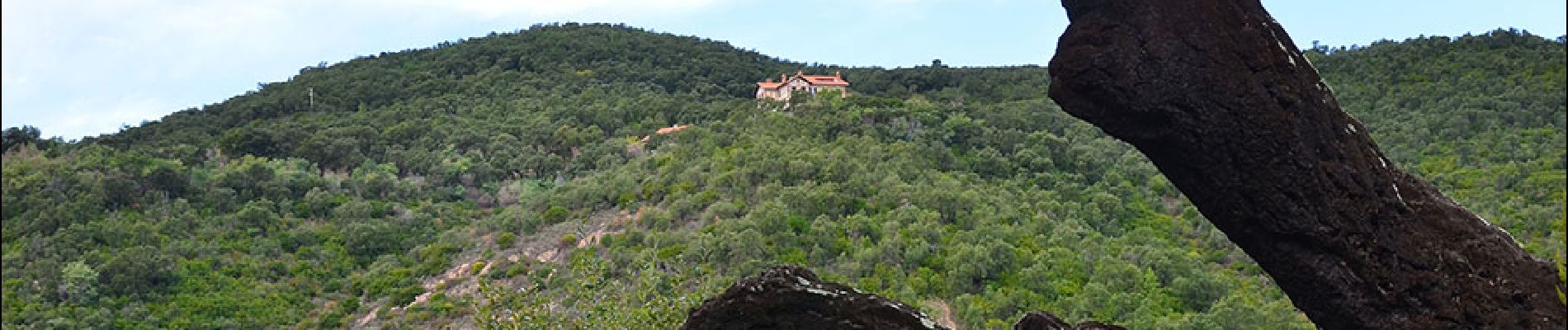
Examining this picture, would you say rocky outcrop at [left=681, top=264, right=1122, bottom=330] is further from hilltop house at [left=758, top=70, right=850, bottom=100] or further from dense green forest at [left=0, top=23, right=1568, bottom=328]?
hilltop house at [left=758, top=70, right=850, bottom=100]

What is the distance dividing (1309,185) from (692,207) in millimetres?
39290

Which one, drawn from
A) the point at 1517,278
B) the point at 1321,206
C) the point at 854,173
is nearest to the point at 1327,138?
the point at 1321,206

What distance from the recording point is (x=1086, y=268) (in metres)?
37.9

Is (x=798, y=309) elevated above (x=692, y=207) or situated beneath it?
elevated above

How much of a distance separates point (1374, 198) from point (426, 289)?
143ft

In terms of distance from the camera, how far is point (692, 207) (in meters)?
44.5

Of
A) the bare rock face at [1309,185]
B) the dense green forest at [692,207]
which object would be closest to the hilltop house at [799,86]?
the dense green forest at [692,207]

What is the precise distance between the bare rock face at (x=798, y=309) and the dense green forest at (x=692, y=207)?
25.6 ft

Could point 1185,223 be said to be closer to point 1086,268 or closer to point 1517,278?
point 1086,268

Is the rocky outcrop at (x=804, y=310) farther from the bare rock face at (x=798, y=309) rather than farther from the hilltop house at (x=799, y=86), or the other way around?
the hilltop house at (x=799, y=86)

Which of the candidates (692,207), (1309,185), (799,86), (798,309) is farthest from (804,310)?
(799,86)

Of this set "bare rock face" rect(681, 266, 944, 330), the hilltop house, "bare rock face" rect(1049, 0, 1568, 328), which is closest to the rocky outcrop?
"bare rock face" rect(681, 266, 944, 330)

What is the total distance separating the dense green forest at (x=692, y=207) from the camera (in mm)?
36656

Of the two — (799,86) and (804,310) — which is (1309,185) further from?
(799,86)
